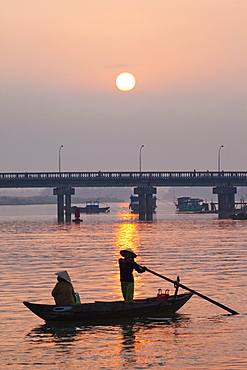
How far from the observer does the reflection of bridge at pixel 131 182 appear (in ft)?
449

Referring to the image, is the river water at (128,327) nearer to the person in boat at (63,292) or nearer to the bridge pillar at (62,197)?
the person in boat at (63,292)

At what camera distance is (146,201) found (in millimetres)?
149625

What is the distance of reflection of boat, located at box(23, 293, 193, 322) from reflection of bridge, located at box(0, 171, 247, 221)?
4452 inches

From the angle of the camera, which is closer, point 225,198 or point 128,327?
point 128,327

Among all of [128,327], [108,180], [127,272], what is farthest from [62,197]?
[128,327]

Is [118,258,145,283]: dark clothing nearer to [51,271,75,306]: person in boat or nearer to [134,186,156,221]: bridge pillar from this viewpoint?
[51,271,75,306]: person in boat

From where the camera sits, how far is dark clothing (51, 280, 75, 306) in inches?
896

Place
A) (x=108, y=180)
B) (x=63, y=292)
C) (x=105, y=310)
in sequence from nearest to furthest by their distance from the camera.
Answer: (x=63, y=292) → (x=105, y=310) → (x=108, y=180)

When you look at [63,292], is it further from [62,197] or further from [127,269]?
[62,197]

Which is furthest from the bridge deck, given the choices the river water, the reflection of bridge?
the river water

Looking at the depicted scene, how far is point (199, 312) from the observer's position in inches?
1009

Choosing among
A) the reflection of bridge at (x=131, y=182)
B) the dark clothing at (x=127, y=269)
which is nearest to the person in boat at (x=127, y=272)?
the dark clothing at (x=127, y=269)

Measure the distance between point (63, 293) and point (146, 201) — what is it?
12699 centimetres

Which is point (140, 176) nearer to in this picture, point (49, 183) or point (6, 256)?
point (49, 183)
